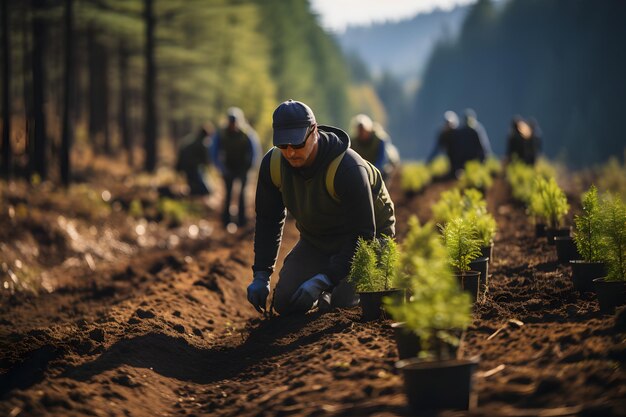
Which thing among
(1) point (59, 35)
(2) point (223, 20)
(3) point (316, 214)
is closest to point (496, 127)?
(2) point (223, 20)

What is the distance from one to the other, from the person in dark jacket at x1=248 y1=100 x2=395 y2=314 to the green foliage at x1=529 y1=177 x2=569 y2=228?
2.47 meters

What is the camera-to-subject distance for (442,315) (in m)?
3.61

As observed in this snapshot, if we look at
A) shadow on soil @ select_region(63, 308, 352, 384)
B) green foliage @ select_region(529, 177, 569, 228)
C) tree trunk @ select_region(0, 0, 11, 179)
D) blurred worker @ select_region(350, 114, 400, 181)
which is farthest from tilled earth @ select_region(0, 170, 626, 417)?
tree trunk @ select_region(0, 0, 11, 179)

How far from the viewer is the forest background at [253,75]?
21078 millimetres

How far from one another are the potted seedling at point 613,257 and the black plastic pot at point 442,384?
74.5 inches

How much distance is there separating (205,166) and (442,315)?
1667cm

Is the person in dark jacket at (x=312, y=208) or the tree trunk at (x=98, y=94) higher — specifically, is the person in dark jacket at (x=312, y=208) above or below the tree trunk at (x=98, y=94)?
below

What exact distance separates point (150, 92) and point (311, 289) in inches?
730

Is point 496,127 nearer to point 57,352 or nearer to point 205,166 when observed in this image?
point 205,166

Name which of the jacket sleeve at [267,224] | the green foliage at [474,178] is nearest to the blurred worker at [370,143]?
the green foliage at [474,178]

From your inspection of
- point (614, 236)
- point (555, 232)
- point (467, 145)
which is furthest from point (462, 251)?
point (467, 145)

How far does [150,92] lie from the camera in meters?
23.6

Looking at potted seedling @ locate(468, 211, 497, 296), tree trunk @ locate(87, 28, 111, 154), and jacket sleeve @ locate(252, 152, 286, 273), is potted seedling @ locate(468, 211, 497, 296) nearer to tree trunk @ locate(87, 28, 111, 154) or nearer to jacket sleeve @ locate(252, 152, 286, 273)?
jacket sleeve @ locate(252, 152, 286, 273)

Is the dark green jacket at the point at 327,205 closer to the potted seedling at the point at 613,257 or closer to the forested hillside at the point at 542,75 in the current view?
the potted seedling at the point at 613,257
